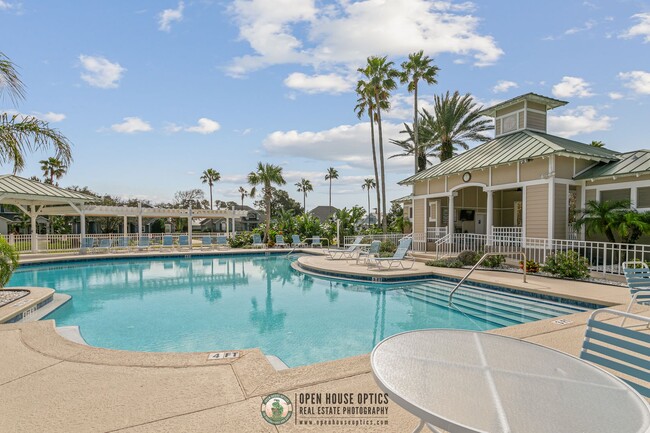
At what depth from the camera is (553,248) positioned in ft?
38.2

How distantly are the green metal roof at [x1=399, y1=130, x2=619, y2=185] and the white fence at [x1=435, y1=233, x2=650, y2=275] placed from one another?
289 cm

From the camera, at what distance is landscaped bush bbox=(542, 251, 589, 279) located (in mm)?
9719

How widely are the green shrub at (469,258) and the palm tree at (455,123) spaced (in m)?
12.5

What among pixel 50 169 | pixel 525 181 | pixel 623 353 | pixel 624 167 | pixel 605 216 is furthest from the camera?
pixel 50 169

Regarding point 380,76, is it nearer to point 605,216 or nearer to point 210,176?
point 605,216

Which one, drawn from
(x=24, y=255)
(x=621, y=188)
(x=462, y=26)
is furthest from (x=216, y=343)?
(x=24, y=255)

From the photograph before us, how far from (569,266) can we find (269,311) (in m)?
8.37

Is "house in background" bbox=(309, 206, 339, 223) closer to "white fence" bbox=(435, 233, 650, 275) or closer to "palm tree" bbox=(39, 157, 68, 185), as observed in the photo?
"palm tree" bbox=(39, 157, 68, 185)

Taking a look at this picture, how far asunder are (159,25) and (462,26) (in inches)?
351

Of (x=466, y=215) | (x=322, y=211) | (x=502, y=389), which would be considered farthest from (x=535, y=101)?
(x=322, y=211)

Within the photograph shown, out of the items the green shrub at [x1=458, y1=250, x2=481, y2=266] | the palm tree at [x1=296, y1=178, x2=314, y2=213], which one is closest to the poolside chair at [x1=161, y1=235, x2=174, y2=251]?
the green shrub at [x1=458, y1=250, x2=481, y2=266]

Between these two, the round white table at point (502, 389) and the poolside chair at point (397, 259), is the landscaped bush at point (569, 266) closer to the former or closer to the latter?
the poolside chair at point (397, 259)

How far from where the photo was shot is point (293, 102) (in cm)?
1741

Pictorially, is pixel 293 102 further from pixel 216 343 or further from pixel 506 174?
pixel 216 343
